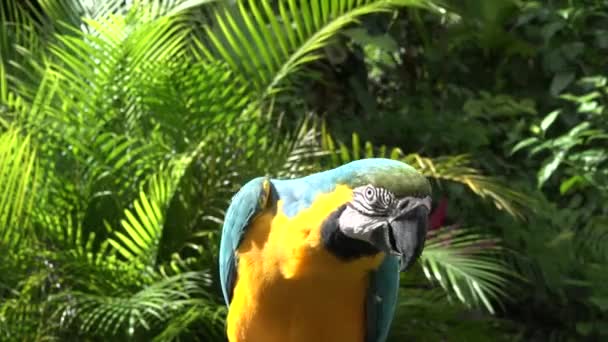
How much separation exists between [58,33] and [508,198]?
135 centimetres

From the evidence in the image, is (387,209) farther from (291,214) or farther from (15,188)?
(15,188)

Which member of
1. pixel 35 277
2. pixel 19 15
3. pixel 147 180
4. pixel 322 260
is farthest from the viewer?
pixel 19 15

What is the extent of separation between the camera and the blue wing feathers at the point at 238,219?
1.65 metres

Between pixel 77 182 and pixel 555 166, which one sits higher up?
pixel 77 182

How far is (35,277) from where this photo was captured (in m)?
2.49

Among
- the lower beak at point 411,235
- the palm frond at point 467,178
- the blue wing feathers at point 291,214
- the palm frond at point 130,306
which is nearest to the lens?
the lower beak at point 411,235

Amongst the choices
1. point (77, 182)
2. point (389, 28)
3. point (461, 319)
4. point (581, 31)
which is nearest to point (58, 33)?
point (77, 182)

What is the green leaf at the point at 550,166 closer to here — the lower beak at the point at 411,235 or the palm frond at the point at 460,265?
the palm frond at the point at 460,265

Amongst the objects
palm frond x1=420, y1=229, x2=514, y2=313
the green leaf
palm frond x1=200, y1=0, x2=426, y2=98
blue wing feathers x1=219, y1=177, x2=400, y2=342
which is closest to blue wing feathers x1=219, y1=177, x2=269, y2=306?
blue wing feathers x1=219, y1=177, x2=400, y2=342

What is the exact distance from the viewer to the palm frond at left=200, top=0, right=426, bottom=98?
8.84 feet

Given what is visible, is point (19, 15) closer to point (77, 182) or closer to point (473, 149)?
point (77, 182)

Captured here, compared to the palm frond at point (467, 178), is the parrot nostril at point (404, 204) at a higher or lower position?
higher

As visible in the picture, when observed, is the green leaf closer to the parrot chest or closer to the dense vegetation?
the dense vegetation

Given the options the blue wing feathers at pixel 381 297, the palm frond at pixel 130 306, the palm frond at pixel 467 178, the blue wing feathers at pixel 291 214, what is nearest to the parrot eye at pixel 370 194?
the blue wing feathers at pixel 291 214
